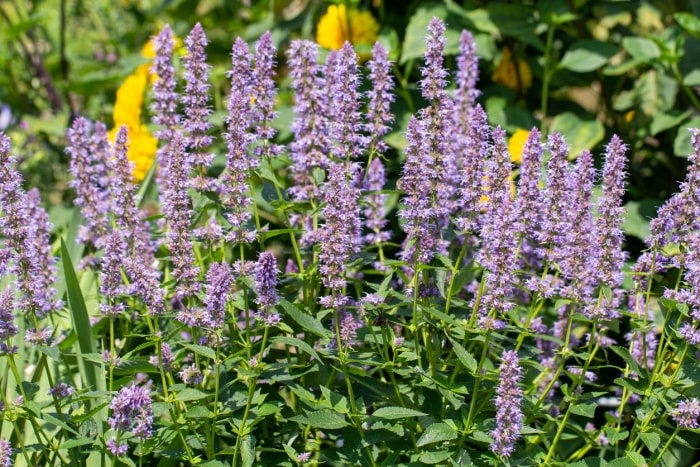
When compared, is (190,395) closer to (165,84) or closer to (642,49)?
(165,84)

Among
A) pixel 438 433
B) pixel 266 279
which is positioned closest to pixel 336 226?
pixel 266 279

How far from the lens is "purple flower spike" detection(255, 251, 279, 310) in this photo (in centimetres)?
256

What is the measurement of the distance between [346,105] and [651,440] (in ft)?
4.88

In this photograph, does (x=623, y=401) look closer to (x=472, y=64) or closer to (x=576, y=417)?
(x=576, y=417)

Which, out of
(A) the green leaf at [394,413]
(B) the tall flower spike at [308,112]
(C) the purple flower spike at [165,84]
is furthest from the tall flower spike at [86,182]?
(A) the green leaf at [394,413]

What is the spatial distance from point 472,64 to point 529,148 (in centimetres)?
76

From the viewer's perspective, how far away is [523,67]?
5.50 meters

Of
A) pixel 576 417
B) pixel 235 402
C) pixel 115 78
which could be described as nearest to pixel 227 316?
pixel 235 402

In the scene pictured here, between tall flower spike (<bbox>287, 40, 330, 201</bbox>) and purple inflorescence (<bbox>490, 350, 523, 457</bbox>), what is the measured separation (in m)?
1.01

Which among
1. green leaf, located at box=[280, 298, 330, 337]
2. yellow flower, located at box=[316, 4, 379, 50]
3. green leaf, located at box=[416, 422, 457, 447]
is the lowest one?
green leaf, located at box=[416, 422, 457, 447]

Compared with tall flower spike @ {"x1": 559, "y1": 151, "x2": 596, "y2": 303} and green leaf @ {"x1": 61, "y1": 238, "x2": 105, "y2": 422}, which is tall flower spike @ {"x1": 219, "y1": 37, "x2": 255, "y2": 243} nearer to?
green leaf @ {"x1": 61, "y1": 238, "x2": 105, "y2": 422}

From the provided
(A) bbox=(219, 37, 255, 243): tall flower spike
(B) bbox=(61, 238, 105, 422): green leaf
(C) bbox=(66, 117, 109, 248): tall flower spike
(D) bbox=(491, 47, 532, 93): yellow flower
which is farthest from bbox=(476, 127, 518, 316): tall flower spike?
(D) bbox=(491, 47, 532, 93): yellow flower

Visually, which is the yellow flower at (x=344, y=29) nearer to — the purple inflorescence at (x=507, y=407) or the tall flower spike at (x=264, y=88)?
the tall flower spike at (x=264, y=88)

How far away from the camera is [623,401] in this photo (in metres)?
3.08
